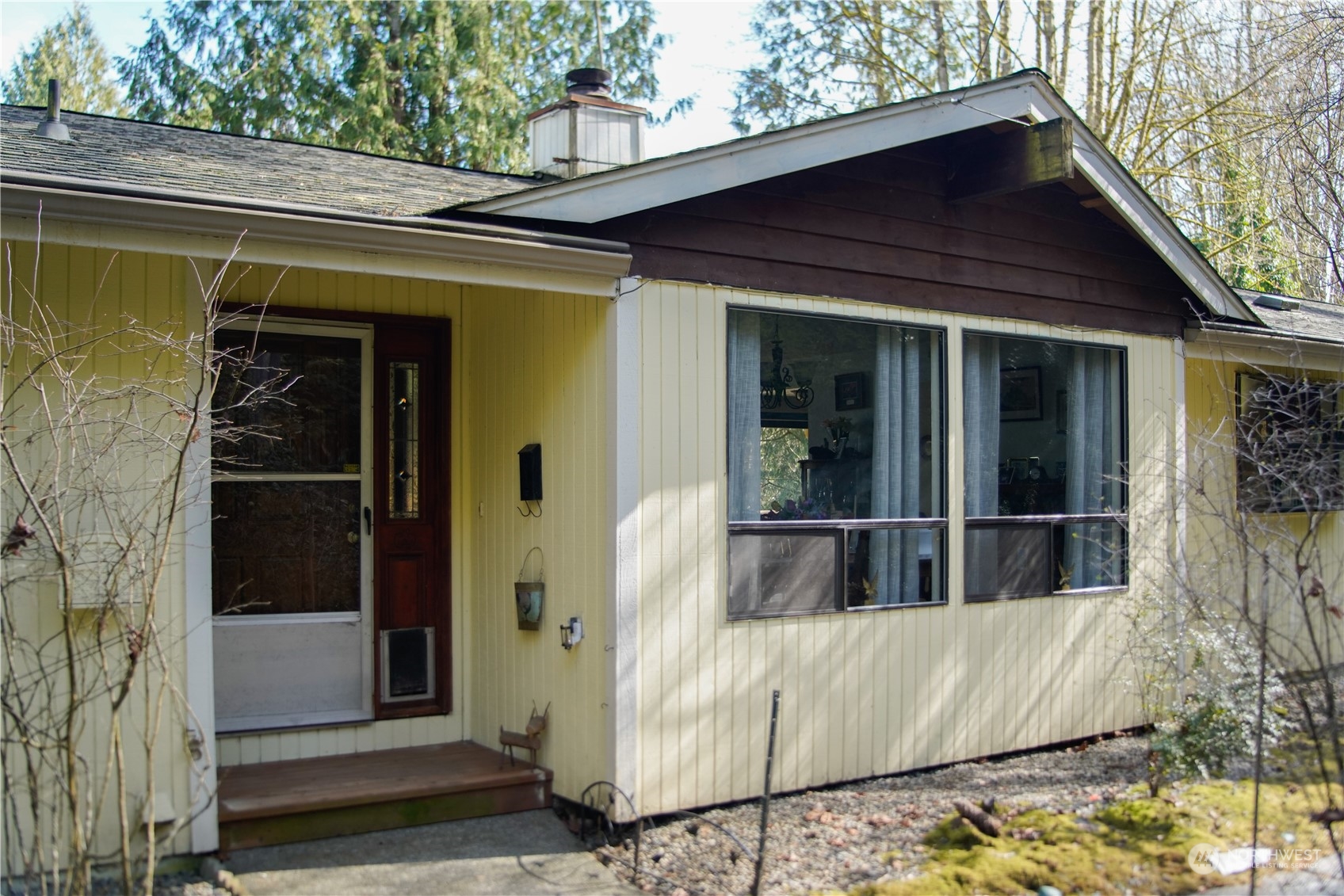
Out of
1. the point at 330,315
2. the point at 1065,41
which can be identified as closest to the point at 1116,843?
the point at 330,315

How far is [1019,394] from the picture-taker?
6.74m

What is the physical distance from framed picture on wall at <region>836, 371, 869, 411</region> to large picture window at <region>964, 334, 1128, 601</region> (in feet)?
2.34

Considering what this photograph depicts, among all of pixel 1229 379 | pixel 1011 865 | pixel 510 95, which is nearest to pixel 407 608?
pixel 1011 865

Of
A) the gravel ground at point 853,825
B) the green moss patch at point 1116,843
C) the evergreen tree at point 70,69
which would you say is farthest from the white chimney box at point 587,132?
the evergreen tree at point 70,69

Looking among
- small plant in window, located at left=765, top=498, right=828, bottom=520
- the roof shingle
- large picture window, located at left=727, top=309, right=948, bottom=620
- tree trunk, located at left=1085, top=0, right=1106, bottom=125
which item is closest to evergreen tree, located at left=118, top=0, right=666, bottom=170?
tree trunk, located at left=1085, top=0, right=1106, bottom=125

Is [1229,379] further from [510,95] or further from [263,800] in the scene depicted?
[510,95]

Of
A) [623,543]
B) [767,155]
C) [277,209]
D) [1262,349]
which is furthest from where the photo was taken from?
[1262,349]

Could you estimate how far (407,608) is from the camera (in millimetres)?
6020

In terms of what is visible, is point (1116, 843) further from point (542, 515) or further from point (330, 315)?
point (330, 315)

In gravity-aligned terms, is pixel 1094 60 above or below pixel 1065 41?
below

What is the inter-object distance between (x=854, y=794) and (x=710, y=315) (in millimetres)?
2498

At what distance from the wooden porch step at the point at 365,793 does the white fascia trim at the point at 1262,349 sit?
5.03 m

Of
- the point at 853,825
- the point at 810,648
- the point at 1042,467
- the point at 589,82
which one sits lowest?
the point at 853,825

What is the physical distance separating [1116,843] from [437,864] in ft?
9.56
